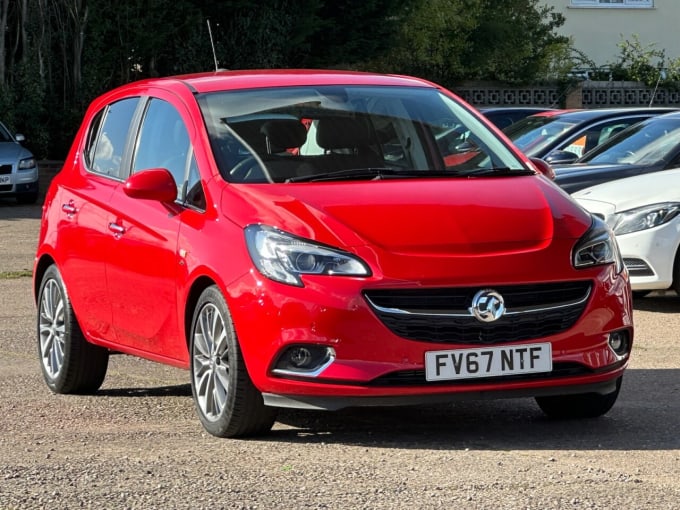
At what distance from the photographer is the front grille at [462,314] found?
6145 mm

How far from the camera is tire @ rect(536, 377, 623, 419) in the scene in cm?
697

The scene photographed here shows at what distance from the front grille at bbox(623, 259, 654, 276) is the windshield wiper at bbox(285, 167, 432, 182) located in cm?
460

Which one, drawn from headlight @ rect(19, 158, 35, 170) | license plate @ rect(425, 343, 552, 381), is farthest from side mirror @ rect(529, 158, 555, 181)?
headlight @ rect(19, 158, 35, 170)

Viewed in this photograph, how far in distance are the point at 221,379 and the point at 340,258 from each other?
0.82 metres

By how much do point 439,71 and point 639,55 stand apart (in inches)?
288

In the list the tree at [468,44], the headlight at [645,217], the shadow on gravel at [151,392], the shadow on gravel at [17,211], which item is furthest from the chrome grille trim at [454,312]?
the tree at [468,44]

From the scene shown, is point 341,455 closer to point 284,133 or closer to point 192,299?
point 192,299

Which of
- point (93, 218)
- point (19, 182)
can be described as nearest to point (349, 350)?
point (93, 218)

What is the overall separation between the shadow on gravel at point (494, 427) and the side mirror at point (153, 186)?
1.16 meters

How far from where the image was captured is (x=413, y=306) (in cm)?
616

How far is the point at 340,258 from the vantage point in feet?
20.3

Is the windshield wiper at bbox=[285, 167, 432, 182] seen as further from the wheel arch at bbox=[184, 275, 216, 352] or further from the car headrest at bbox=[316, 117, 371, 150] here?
the wheel arch at bbox=[184, 275, 216, 352]

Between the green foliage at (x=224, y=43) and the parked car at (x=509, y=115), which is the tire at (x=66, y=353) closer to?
the parked car at (x=509, y=115)

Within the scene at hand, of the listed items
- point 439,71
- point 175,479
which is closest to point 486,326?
point 175,479
